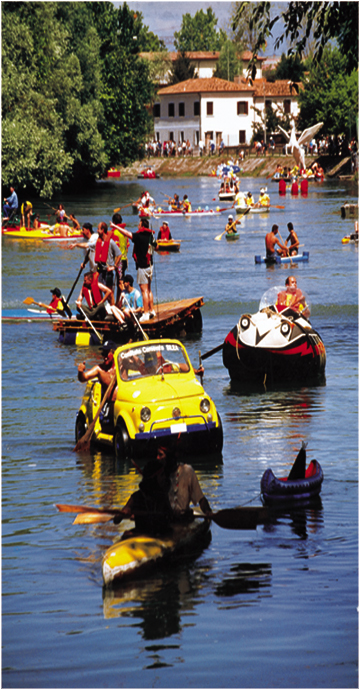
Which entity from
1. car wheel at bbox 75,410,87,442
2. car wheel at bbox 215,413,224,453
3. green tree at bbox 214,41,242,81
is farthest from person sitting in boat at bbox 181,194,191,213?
green tree at bbox 214,41,242,81

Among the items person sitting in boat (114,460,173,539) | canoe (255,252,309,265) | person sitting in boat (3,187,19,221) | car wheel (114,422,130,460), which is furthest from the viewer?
person sitting in boat (3,187,19,221)

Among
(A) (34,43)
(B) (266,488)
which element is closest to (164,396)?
(B) (266,488)

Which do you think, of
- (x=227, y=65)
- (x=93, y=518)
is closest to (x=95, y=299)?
(x=93, y=518)

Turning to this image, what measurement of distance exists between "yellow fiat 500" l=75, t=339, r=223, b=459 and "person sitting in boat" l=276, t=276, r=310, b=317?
6.27m

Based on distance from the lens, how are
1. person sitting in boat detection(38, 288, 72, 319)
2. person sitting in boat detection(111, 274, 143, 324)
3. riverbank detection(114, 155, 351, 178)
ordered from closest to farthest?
person sitting in boat detection(111, 274, 143, 324), person sitting in boat detection(38, 288, 72, 319), riverbank detection(114, 155, 351, 178)

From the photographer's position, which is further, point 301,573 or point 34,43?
point 34,43

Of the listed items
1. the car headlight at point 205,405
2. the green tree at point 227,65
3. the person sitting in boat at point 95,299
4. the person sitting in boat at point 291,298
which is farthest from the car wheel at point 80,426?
the green tree at point 227,65

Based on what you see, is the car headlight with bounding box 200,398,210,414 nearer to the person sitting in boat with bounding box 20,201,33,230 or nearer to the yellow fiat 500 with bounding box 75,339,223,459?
the yellow fiat 500 with bounding box 75,339,223,459

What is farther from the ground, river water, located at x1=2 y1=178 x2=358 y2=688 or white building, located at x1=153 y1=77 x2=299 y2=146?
white building, located at x1=153 y1=77 x2=299 y2=146

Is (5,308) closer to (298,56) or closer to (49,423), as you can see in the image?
(49,423)

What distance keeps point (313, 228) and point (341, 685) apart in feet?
158

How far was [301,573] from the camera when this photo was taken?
10.7m

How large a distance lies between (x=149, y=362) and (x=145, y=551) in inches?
206

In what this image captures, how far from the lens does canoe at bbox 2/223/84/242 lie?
51.1 metres
